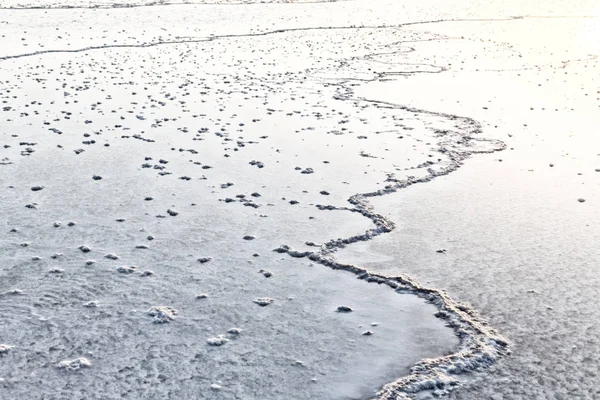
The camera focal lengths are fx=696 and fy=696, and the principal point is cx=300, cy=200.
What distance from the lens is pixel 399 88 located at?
17.4 m

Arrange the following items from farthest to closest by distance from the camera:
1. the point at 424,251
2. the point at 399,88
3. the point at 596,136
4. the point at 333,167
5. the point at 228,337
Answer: the point at 399,88
the point at 596,136
the point at 333,167
the point at 424,251
the point at 228,337

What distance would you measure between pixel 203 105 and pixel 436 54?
10.1 m

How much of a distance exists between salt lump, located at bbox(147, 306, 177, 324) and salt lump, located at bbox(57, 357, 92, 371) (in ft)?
2.82

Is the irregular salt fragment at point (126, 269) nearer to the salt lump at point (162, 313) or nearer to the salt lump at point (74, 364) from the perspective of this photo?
the salt lump at point (162, 313)

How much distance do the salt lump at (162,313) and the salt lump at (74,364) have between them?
0.86 m

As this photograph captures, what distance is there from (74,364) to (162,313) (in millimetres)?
1062

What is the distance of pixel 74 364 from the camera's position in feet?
18.9

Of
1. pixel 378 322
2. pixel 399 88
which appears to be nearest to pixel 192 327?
pixel 378 322

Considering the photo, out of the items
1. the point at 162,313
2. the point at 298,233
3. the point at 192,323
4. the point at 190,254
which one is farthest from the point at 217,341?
the point at 298,233

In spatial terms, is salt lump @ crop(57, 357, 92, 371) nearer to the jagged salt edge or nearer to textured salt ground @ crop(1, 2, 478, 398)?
textured salt ground @ crop(1, 2, 478, 398)

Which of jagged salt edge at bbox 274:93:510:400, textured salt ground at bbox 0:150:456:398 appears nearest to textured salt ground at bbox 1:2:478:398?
textured salt ground at bbox 0:150:456:398

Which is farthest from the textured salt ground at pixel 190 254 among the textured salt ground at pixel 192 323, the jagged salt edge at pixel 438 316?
the jagged salt edge at pixel 438 316

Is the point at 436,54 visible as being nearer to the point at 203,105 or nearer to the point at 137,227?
the point at 203,105

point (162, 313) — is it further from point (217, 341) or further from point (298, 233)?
point (298, 233)
